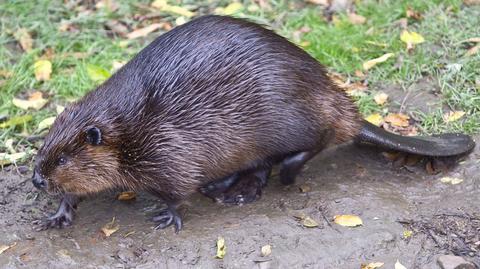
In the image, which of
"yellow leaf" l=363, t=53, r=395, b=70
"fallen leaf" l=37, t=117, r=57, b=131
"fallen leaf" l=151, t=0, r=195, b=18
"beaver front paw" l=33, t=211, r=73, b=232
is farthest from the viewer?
"fallen leaf" l=151, t=0, r=195, b=18

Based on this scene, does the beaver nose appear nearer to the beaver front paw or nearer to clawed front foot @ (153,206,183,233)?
the beaver front paw

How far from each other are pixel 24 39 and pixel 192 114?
83.4 inches

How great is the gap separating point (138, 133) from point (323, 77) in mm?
987

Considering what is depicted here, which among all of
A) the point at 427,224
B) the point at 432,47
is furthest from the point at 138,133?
the point at 432,47

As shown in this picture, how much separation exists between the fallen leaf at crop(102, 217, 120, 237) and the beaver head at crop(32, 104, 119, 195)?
198 mm

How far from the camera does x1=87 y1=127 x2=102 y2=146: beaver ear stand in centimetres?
339

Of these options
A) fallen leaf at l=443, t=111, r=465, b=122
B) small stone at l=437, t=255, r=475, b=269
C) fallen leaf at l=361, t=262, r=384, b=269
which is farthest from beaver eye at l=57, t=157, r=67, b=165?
fallen leaf at l=443, t=111, r=465, b=122

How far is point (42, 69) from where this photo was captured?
16.1 ft

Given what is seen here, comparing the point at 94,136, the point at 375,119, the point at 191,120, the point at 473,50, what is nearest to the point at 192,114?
the point at 191,120

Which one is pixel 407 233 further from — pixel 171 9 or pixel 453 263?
pixel 171 9

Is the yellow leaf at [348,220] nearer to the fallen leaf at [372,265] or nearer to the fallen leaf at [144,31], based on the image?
the fallen leaf at [372,265]

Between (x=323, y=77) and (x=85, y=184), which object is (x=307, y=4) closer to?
(x=323, y=77)

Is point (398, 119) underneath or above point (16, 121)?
above

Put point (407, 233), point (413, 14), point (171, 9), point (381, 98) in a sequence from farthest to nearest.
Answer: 1. point (171, 9)
2. point (413, 14)
3. point (381, 98)
4. point (407, 233)
